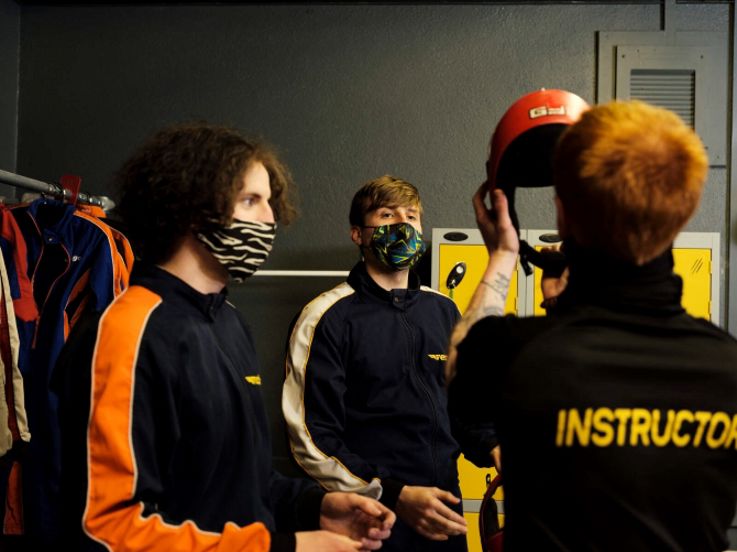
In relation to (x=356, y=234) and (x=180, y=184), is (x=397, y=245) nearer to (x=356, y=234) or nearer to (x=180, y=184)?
(x=356, y=234)

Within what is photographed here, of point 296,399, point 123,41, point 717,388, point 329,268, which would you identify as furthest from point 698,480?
point 123,41

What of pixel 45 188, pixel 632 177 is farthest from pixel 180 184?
pixel 45 188

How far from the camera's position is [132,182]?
4.57 feet

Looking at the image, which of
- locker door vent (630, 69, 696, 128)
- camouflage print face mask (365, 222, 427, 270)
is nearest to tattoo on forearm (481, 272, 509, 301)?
camouflage print face mask (365, 222, 427, 270)

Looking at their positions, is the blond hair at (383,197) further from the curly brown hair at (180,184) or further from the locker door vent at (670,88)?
the locker door vent at (670,88)

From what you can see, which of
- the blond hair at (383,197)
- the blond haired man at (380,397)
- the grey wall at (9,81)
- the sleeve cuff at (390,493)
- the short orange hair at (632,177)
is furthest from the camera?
the grey wall at (9,81)

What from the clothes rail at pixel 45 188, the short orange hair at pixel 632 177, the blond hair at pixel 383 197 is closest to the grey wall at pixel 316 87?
the clothes rail at pixel 45 188

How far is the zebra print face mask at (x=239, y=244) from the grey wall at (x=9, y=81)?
9.60ft

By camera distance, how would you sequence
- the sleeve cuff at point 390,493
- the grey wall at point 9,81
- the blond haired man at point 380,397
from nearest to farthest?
1. the sleeve cuff at point 390,493
2. the blond haired man at point 380,397
3. the grey wall at point 9,81

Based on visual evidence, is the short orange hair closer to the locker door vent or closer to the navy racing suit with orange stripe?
the navy racing suit with orange stripe

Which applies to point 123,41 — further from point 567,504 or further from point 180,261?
point 567,504

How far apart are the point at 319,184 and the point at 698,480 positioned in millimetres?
3041

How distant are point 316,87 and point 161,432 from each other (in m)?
3.05

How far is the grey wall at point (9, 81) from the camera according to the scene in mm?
3811
